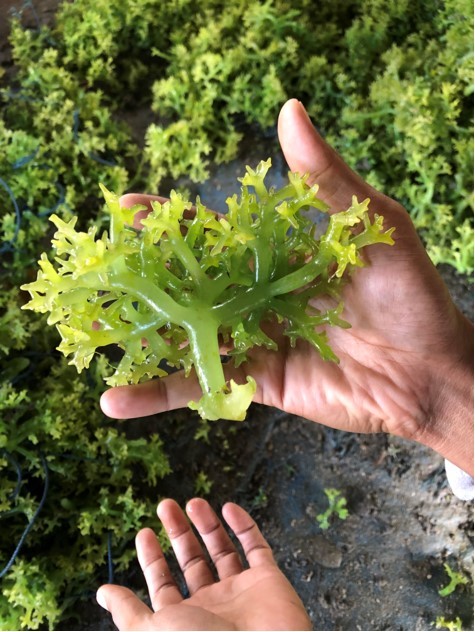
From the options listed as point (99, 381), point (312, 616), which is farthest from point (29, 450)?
point (312, 616)

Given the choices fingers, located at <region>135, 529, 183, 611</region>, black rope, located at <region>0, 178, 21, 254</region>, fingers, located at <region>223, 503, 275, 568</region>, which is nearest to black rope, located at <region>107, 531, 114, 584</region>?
fingers, located at <region>135, 529, 183, 611</region>

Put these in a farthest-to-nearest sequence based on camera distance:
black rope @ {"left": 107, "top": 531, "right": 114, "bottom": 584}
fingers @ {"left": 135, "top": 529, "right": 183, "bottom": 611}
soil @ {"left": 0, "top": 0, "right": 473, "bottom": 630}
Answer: soil @ {"left": 0, "top": 0, "right": 473, "bottom": 630} < black rope @ {"left": 107, "top": 531, "right": 114, "bottom": 584} < fingers @ {"left": 135, "top": 529, "right": 183, "bottom": 611}

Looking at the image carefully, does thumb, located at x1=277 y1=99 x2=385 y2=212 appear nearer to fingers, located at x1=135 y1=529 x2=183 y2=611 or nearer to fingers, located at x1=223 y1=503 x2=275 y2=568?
fingers, located at x1=223 y1=503 x2=275 y2=568

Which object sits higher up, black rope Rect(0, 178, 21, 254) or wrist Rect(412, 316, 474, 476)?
black rope Rect(0, 178, 21, 254)

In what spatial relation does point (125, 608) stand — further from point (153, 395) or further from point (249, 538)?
point (153, 395)

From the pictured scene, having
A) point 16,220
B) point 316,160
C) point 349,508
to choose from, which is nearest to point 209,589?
point 349,508
